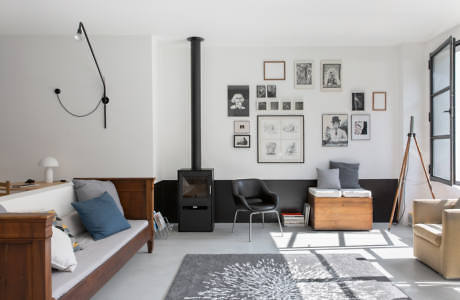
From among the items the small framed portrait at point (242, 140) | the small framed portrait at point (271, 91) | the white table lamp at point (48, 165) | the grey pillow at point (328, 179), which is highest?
the small framed portrait at point (271, 91)

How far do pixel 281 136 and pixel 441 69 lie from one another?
2533 mm

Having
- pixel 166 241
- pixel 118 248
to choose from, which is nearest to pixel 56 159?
pixel 166 241

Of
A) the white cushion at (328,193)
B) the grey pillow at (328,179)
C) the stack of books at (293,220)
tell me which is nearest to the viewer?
the white cushion at (328,193)

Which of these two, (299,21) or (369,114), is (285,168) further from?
(299,21)

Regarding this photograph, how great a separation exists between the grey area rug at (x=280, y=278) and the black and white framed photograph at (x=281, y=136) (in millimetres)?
2062

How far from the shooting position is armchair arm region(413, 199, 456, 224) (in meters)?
3.89

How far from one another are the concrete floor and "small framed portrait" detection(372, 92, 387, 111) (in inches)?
75.2

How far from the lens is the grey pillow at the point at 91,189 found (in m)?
3.69

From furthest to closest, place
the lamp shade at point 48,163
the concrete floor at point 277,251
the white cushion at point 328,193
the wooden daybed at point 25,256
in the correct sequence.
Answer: the white cushion at point 328,193
the lamp shade at point 48,163
the concrete floor at point 277,251
the wooden daybed at point 25,256

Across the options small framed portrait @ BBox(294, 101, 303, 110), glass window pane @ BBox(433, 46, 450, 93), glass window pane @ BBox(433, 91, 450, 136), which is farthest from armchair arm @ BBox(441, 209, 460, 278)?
small framed portrait @ BBox(294, 101, 303, 110)

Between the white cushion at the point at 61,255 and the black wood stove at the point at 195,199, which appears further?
the black wood stove at the point at 195,199

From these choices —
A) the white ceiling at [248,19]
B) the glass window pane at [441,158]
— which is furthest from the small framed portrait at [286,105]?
the glass window pane at [441,158]

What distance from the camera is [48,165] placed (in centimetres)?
487

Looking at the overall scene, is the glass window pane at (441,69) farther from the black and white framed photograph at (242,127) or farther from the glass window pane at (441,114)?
the black and white framed photograph at (242,127)
